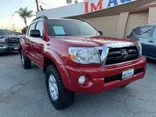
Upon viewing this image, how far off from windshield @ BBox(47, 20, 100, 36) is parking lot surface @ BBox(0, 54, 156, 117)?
141cm

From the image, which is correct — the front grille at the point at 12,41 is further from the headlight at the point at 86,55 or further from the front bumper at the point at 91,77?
the headlight at the point at 86,55

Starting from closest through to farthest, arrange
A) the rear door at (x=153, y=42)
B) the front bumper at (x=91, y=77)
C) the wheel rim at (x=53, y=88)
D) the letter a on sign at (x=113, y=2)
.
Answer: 1. the front bumper at (x=91, y=77)
2. the wheel rim at (x=53, y=88)
3. the rear door at (x=153, y=42)
4. the letter a on sign at (x=113, y=2)

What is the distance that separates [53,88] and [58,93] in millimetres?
318

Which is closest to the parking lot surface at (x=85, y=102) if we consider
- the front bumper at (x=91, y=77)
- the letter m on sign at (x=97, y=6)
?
the front bumper at (x=91, y=77)

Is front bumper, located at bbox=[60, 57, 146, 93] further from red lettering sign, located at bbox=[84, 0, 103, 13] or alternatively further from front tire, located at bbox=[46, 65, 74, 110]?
red lettering sign, located at bbox=[84, 0, 103, 13]

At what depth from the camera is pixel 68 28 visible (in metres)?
4.04

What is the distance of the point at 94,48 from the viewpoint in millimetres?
2584

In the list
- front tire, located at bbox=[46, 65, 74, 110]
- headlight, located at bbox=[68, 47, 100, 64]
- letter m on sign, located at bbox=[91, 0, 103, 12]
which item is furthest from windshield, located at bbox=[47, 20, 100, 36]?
letter m on sign, located at bbox=[91, 0, 103, 12]

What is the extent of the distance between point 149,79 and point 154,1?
24.8 feet

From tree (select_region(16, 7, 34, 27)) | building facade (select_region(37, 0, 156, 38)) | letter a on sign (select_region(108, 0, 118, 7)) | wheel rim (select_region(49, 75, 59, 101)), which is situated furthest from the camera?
tree (select_region(16, 7, 34, 27))

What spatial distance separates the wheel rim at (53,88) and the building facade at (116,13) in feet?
30.1

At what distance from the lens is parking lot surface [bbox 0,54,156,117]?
2977 millimetres

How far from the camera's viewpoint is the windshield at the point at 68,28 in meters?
A: 3.78

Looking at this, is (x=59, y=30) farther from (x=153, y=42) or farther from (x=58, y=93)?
(x=153, y=42)
